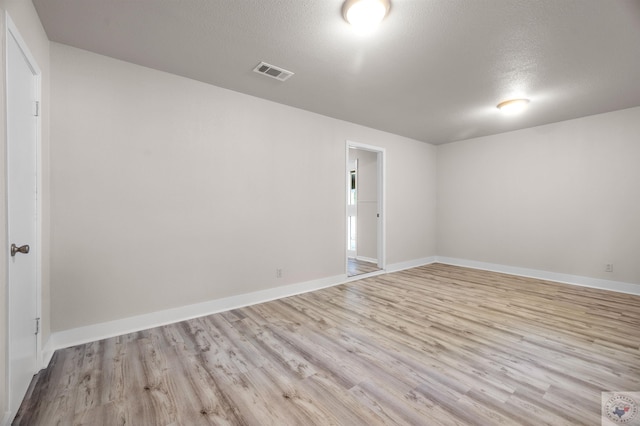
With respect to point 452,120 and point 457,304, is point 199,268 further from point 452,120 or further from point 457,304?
point 452,120

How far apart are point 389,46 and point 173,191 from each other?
255cm

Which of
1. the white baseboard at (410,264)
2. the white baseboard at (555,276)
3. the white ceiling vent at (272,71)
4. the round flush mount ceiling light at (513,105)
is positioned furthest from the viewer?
the white baseboard at (410,264)

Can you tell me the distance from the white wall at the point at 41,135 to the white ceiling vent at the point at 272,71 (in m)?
1.64

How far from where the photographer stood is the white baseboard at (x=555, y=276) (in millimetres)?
4023

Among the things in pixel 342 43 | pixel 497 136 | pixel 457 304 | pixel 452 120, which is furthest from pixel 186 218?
pixel 497 136

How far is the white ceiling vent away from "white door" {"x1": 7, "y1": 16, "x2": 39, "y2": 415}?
1.70 meters

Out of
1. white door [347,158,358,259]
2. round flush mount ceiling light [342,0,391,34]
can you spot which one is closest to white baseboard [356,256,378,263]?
white door [347,158,358,259]

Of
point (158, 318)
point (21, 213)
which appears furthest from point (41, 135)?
point (158, 318)

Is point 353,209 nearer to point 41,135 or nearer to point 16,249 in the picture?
point 41,135

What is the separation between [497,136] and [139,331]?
637 centimetres

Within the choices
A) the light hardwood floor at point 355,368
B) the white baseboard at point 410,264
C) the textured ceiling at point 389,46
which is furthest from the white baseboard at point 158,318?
the textured ceiling at point 389,46

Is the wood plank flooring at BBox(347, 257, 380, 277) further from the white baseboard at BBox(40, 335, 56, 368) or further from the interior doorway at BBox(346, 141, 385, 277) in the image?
the white baseboard at BBox(40, 335, 56, 368)

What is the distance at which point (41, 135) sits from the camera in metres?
2.15

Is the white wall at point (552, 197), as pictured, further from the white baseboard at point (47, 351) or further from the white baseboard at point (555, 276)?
the white baseboard at point (47, 351)
